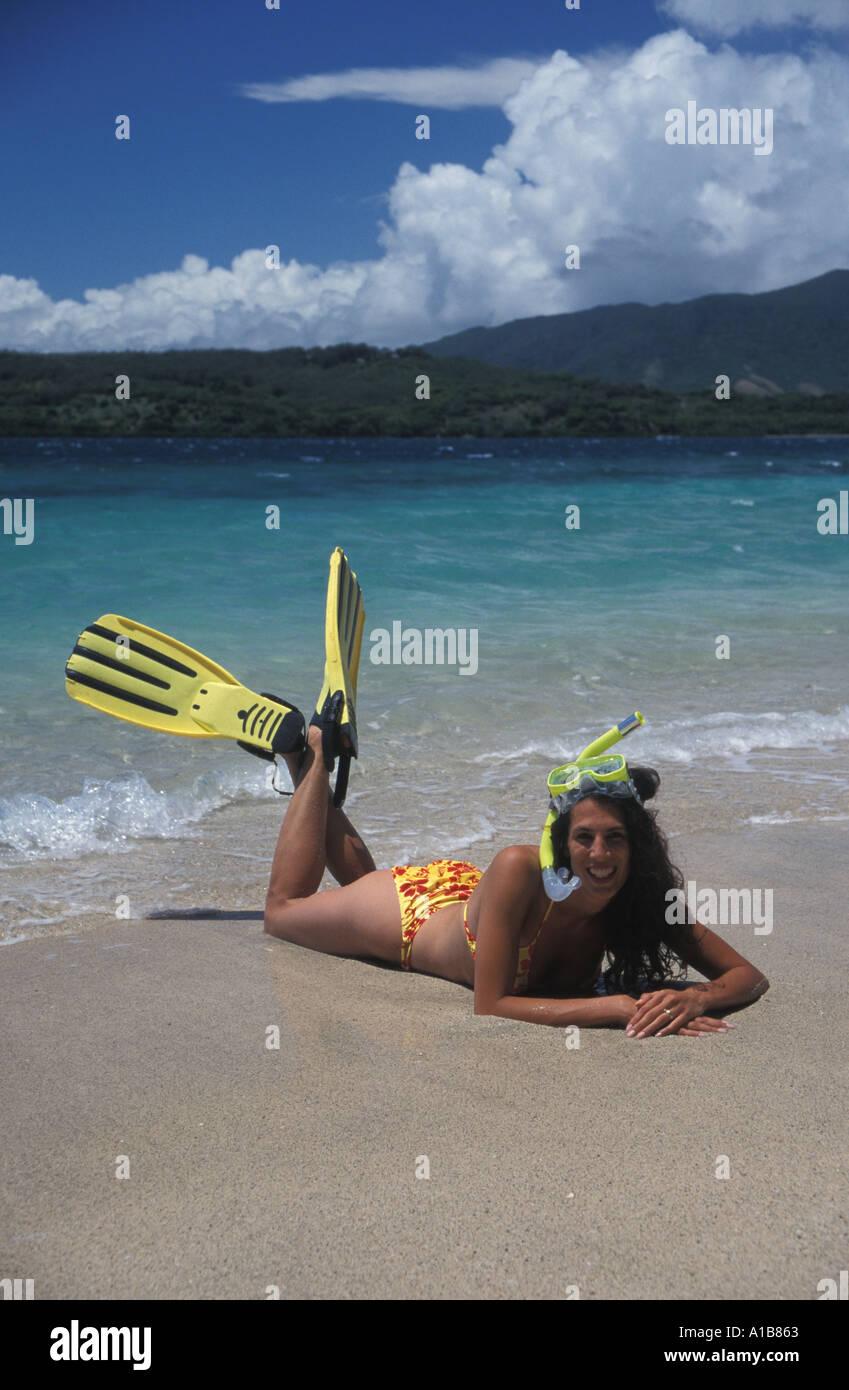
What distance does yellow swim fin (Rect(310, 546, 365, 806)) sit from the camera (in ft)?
14.1

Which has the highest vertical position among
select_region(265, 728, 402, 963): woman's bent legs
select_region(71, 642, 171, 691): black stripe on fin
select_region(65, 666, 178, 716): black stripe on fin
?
select_region(71, 642, 171, 691): black stripe on fin

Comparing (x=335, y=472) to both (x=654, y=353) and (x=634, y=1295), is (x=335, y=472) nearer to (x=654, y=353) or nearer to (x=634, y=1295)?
(x=634, y=1295)

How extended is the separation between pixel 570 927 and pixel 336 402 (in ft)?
242

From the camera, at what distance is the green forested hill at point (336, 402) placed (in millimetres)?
63969

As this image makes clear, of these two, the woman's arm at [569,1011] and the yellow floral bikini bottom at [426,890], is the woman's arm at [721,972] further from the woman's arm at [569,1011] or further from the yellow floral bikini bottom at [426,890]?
the yellow floral bikini bottom at [426,890]

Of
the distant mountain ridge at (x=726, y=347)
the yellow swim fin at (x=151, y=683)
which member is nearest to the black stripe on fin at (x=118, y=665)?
the yellow swim fin at (x=151, y=683)

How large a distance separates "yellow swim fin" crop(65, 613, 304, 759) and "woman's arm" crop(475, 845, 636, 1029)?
1.57 m

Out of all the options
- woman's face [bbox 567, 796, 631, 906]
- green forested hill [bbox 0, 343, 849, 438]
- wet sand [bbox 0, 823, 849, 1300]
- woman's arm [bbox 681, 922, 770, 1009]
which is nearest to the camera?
wet sand [bbox 0, 823, 849, 1300]

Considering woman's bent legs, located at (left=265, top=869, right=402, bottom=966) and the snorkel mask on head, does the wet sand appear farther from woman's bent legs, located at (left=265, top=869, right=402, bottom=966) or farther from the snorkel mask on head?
the snorkel mask on head

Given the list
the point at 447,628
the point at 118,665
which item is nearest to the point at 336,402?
the point at 447,628

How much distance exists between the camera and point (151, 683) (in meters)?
4.57

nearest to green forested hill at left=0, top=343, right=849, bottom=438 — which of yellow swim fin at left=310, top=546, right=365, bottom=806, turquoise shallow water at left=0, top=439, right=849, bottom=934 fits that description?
turquoise shallow water at left=0, top=439, right=849, bottom=934

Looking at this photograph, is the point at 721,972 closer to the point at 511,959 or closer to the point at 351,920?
the point at 511,959

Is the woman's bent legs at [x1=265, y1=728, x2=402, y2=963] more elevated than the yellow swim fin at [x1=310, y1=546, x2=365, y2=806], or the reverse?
the yellow swim fin at [x1=310, y1=546, x2=365, y2=806]
